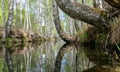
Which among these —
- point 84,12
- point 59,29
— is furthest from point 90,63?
point 59,29

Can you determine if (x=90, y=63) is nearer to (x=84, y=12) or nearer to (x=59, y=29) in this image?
(x=84, y=12)

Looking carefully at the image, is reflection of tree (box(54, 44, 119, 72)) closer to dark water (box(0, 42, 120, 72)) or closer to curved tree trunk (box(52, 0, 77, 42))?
dark water (box(0, 42, 120, 72))

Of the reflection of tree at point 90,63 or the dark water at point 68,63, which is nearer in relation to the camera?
the reflection of tree at point 90,63

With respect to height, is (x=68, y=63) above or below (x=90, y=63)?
below

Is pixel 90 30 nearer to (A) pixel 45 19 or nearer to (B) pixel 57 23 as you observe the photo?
(B) pixel 57 23

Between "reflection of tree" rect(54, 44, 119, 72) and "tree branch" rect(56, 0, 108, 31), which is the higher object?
"tree branch" rect(56, 0, 108, 31)

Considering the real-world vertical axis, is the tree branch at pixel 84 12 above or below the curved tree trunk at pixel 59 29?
above

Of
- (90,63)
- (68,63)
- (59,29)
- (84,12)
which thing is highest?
(84,12)

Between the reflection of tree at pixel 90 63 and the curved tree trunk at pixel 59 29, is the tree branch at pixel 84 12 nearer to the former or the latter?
the reflection of tree at pixel 90 63

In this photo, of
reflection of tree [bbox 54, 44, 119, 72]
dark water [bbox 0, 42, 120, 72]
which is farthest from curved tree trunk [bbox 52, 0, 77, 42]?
reflection of tree [bbox 54, 44, 119, 72]

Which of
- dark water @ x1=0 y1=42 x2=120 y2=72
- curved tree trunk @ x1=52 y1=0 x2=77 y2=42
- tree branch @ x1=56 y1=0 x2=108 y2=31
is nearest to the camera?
dark water @ x1=0 y1=42 x2=120 y2=72

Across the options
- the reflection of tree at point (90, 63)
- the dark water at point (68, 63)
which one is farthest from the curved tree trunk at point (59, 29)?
the reflection of tree at point (90, 63)

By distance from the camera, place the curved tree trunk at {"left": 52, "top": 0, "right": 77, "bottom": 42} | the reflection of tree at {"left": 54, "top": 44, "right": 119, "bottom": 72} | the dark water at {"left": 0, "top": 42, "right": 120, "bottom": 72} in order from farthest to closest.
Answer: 1. the curved tree trunk at {"left": 52, "top": 0, "right": 77, "bottom": 42}
2. the dark water at {"left": 0, "top": 42, "right": 120, "bottom": 72}
3. the reflection of tree at {"left": 54, "top": 44, "right": 119, "bottom": 72}

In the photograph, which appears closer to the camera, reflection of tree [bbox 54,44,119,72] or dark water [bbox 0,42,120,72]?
reflection of tree [bbox 54,44,119,72]
